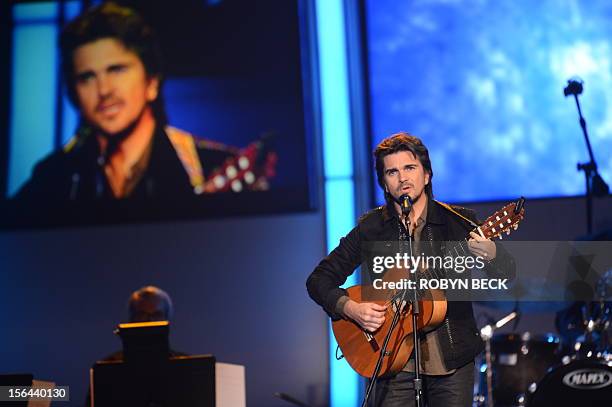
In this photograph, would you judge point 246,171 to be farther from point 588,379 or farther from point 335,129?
point 588,379

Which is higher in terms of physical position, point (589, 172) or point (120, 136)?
point (120, 136)

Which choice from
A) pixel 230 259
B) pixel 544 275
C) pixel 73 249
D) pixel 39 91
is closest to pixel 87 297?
pixel 73 249

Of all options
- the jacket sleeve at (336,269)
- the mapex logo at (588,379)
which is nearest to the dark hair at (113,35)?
the jacket sleeve at (336,269)

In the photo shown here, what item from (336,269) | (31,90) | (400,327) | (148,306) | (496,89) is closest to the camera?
(400,327)

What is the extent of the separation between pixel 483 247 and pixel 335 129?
158 inches

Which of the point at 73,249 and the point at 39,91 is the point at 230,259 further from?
the point at 39,91

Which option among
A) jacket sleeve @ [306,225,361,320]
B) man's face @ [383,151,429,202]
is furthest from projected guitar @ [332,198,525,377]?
man's face @ [383,151,429,202]

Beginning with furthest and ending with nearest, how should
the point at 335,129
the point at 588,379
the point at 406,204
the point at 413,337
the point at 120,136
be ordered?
the point at 120,136 < the point at 335,129 < the point at 588,379 < the point at 413,337 < the point at 406,204

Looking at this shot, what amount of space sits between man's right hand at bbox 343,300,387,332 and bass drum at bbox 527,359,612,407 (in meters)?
1.27

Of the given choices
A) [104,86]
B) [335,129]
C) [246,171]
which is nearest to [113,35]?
[104,86]

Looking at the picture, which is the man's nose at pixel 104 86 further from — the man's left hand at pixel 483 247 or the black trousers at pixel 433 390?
the man's left hand at pixel 483 247

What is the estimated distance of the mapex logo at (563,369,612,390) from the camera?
4.32 metres

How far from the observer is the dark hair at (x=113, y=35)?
7.54 metres

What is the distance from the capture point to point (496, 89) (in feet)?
23.1
